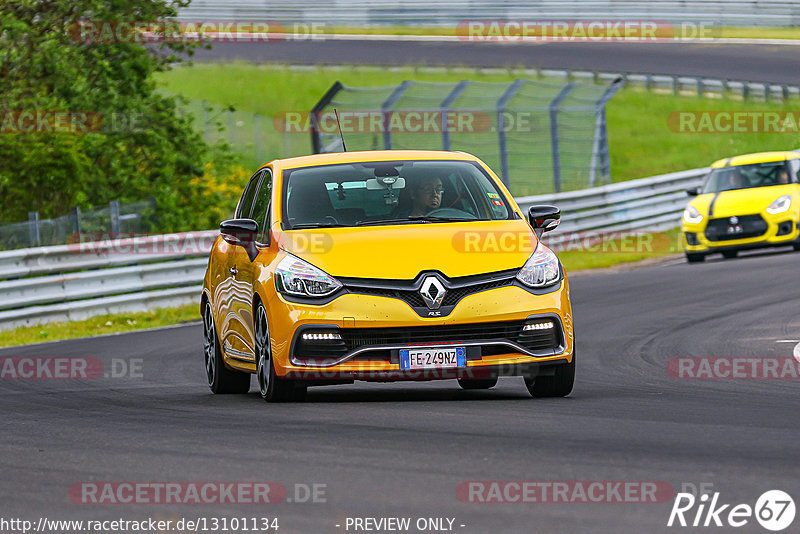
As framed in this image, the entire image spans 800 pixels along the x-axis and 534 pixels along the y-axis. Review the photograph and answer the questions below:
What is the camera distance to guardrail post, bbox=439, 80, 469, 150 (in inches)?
1063

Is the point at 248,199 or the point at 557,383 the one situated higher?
the point at 248,199

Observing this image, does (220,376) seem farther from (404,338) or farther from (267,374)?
(404,338)

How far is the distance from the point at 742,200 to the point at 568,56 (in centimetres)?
2102

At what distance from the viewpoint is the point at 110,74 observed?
27.0 metres

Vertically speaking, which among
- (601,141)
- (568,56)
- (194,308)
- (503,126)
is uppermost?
(503,126)

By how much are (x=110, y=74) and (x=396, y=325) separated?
18.8 m

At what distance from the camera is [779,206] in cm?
2397

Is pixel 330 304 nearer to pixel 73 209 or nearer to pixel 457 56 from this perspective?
pixel 73 209

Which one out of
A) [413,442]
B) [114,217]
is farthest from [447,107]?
[413,442]

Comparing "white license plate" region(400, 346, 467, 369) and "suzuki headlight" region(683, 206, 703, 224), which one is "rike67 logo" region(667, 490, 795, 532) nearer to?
"white license plate" region(400, 346, 467, 369)

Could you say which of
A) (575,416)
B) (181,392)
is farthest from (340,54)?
(575,416)

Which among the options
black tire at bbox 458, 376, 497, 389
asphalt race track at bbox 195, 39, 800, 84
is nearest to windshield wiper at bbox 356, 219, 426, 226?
black tire at bbox 458, 376, 497, 389

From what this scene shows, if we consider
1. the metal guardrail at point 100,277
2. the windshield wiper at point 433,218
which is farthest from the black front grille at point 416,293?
the metal guardrail at point 100,277

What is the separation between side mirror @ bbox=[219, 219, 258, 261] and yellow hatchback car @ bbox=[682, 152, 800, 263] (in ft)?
49.0
